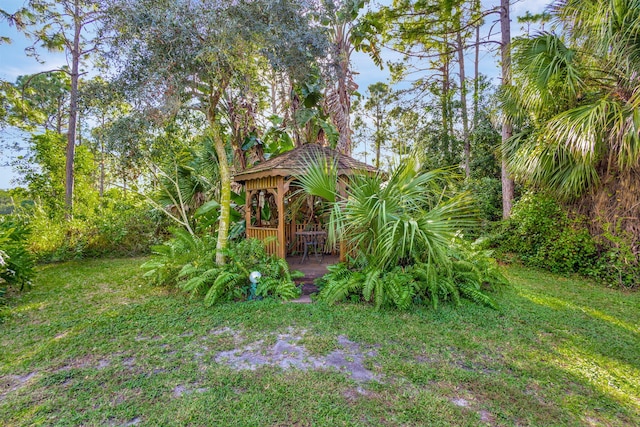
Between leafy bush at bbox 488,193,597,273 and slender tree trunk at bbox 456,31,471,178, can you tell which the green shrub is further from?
slender tree trunk at bbox 456,31,471,178

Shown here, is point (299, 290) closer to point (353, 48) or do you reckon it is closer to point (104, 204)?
point (353, 48)

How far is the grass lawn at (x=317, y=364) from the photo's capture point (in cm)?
239

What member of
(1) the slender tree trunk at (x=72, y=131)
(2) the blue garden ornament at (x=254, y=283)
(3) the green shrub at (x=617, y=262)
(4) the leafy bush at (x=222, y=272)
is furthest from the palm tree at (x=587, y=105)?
(1) the slender tree trunk at (x=72, y=131)

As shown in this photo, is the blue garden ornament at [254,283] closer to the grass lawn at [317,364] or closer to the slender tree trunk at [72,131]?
the grass lawn at [317,364]

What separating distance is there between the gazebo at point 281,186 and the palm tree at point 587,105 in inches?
136

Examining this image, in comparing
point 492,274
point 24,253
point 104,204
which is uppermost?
point 104,204

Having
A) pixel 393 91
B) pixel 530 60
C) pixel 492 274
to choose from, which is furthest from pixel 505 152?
pixel 393 91

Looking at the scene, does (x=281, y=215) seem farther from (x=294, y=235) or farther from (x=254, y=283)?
(x=294, y=235)

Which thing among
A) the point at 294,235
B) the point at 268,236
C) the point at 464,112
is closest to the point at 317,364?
the point at 268,236

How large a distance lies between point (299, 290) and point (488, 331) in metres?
2.87

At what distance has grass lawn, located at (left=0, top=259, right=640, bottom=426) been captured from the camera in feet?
7.84

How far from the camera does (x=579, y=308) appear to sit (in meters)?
4.75

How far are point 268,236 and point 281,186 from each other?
1.11 m

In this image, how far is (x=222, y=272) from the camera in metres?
5.19
